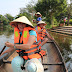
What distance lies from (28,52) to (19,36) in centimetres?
37

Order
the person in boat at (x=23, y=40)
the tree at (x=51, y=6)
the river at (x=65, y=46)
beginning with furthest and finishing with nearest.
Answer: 1. the tree at (x=51, y=6)
2. the river at (x=65, y=46)
3. the person in boat at (x=23, y=40)

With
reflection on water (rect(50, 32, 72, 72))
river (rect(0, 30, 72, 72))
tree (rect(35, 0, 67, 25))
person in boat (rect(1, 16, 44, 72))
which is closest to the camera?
person in boat (rect(1, 16, 44, 72))

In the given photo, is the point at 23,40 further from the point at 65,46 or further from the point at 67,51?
the point at 65,46

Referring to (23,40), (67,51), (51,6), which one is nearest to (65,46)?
(67,51)

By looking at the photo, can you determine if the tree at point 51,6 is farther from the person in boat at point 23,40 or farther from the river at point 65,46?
the person in boat at point 23,40

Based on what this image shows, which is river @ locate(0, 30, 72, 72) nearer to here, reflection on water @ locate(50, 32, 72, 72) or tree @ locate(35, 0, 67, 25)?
reflection on water @ locate(50, 32, 72, 72)

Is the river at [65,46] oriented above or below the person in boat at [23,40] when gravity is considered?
below

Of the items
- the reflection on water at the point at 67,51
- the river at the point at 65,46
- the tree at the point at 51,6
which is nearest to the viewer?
the reflection on water at the point at 67,51

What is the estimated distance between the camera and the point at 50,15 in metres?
21.5

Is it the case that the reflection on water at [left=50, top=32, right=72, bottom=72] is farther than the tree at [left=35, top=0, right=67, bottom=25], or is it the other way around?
the tree at [left=35, top=0, right=67, bottom=25]

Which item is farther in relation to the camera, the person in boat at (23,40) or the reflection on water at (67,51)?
the reflection on water at (67,51)

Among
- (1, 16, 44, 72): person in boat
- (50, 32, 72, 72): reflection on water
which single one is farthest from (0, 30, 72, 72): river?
(1, 16, 44, 72): person in boat

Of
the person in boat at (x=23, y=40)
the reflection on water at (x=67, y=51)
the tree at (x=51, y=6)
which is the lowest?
the reflection on water at (x=67, y=51)

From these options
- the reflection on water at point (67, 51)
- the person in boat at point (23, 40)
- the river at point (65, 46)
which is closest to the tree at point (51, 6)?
the river at point (65, 46)
